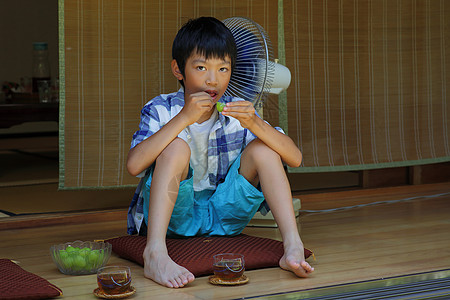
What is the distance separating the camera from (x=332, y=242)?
2.52 m

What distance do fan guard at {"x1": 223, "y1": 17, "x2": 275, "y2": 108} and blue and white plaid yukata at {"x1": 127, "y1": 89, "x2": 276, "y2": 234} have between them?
59 mm

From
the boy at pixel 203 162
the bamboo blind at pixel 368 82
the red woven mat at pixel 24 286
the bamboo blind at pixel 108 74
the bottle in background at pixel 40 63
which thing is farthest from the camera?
the bottle in background at pixel 40 63

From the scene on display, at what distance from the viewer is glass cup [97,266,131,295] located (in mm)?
1791

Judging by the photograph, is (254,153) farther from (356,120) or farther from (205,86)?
(356,120)

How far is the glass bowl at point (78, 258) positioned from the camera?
6.72 feet

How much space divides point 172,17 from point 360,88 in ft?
3.59

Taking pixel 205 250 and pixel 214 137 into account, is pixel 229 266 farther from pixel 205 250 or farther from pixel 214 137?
pixel 214 137

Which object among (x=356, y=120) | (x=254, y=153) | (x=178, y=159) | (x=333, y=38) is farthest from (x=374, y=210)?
(x=178, y=159)

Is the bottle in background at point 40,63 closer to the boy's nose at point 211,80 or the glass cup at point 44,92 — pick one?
the glass cup at point 44,92

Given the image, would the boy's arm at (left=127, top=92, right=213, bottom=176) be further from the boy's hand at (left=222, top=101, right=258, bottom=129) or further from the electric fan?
the electric fan

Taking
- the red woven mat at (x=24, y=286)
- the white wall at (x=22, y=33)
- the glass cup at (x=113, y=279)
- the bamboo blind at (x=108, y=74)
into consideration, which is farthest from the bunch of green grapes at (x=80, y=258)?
the white wall at (x=22, y=33)

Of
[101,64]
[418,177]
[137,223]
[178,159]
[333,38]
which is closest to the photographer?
[178,159]

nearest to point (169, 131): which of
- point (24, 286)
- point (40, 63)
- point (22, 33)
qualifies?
point (24, 286)

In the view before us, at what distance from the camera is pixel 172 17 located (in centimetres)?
313
